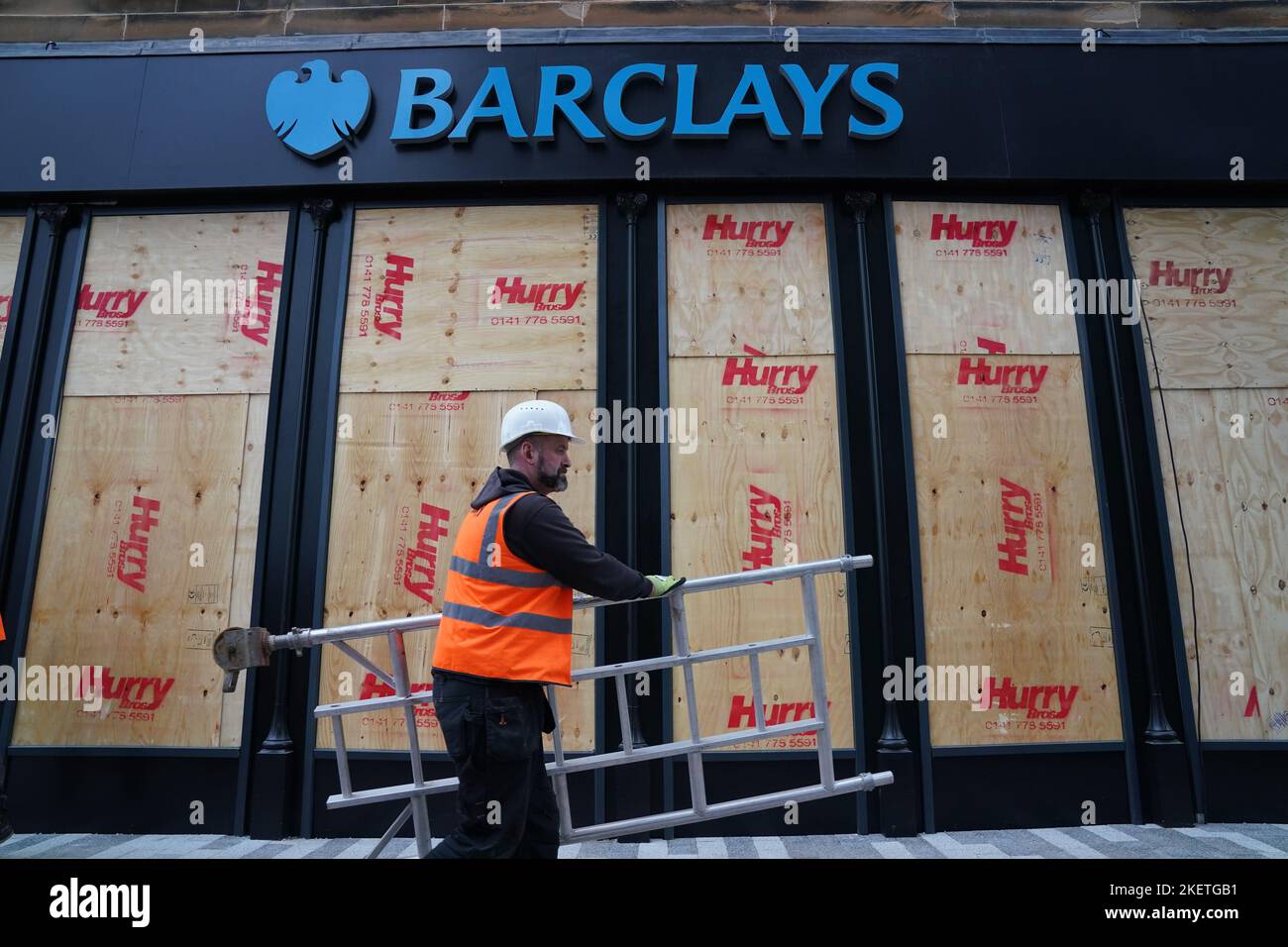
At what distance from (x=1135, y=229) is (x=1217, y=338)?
1.17m

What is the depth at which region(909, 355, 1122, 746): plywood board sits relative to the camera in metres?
6.03

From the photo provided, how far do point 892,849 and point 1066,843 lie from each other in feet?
4.13

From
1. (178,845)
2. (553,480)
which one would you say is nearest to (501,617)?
(553,480)

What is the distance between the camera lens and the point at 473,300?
6.63 m

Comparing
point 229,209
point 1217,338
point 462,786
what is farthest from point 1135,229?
point 229,209

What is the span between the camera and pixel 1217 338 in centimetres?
653

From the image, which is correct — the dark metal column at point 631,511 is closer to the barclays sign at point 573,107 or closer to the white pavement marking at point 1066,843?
the barclays sign at point 573,107

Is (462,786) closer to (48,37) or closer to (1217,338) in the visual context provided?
(1217,338)

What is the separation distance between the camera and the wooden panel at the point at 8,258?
6.78 meters

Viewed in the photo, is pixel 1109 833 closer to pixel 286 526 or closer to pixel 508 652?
pixel 508 652

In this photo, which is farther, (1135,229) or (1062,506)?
(1135,229)

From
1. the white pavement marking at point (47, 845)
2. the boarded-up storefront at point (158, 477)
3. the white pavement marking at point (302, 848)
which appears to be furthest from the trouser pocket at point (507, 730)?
the white pavement marking at point (47, 845)

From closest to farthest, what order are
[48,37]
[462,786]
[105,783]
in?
1. [462,786]
2. [105,783]
3. [48,37]

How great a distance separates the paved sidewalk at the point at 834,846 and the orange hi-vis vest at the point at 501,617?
263 centimetres
